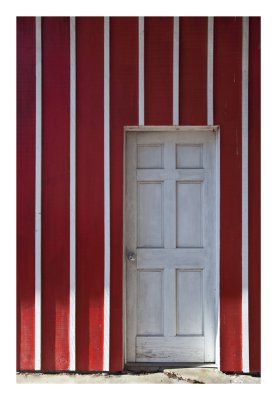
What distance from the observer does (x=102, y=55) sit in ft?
12.5

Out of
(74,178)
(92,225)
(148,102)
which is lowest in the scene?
(92,225)

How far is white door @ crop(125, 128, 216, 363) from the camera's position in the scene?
391cm

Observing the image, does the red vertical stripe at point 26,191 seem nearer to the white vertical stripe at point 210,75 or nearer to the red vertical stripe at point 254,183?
the white vertical stripe at point 210,75

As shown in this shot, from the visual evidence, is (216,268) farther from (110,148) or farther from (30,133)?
(30,133)

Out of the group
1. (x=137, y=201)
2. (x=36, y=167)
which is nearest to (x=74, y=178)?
(x=36, y=167)

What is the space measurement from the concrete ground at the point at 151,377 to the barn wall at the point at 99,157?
0.28 ft

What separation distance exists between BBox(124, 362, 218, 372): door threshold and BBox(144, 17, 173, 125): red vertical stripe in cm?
216

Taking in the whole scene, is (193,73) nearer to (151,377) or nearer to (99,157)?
(99,157)

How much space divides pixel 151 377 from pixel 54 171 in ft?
6.46

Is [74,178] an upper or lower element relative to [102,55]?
lower

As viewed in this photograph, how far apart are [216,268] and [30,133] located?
2045mm

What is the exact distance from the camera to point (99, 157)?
3.79 metres

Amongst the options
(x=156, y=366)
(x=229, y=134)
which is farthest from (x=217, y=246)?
(x=156, y=366)

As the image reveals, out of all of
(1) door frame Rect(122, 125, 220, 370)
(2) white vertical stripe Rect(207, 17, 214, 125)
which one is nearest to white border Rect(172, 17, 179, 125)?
(1) door frame Rect(122, 125, 220, 370)
